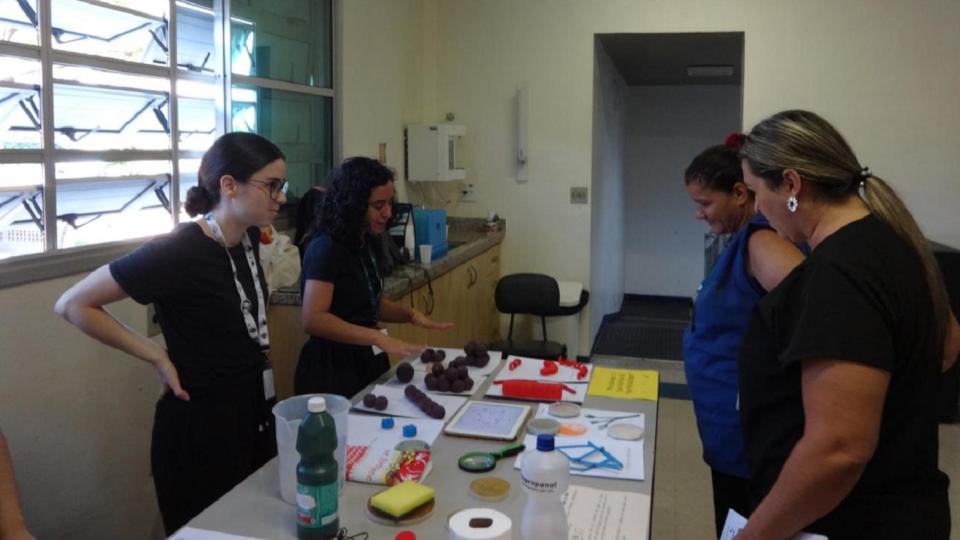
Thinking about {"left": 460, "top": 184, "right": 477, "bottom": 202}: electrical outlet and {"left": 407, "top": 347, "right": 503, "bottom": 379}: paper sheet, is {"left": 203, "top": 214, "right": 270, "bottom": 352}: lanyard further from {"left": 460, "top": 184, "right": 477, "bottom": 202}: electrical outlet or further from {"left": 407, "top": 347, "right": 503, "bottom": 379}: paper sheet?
{"left": 460, "top": 184, "right": 477, "bottom": 202}: electrical outlet

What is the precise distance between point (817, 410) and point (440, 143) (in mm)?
3755

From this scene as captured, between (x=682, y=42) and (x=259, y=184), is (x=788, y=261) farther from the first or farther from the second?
(x=682, y=42)

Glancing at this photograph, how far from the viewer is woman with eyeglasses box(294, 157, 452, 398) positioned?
219cm

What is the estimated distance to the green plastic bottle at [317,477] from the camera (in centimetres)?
128

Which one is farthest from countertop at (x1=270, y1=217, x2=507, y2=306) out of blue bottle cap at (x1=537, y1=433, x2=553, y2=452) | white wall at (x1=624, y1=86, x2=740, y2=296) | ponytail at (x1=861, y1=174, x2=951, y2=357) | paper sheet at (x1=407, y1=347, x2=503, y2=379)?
white wall at (x1=624, y1=86, x2=740, y2=296)

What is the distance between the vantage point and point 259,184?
1.87 meters

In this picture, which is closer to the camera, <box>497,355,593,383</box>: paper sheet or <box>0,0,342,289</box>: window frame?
<box>0,0,342,289</box>: window frame

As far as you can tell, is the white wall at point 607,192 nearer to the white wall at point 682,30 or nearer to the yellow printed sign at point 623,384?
the white wall at point 682,30

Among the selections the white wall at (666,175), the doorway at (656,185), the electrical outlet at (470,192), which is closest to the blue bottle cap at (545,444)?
the electrical outlet at (470,192)

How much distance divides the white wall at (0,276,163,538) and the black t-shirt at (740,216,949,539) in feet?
5.99

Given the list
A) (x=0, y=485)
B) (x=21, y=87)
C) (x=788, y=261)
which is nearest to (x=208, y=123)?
(x=21, y=87)

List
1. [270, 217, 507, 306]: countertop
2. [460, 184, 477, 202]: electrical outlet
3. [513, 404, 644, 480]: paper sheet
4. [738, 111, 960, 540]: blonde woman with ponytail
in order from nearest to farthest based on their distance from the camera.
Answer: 1. [738, 111, 960, 540]: blonde woman with ponytail
2. [513, 404, 644, 480]: paper sheet
3. [270, 217, 507, 306]: countertop
4. [460, 184, 477, 202]: electrical outlet

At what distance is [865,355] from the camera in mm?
1082

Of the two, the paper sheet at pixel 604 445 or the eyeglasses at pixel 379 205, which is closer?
the paper sheet at pixel 604 445
